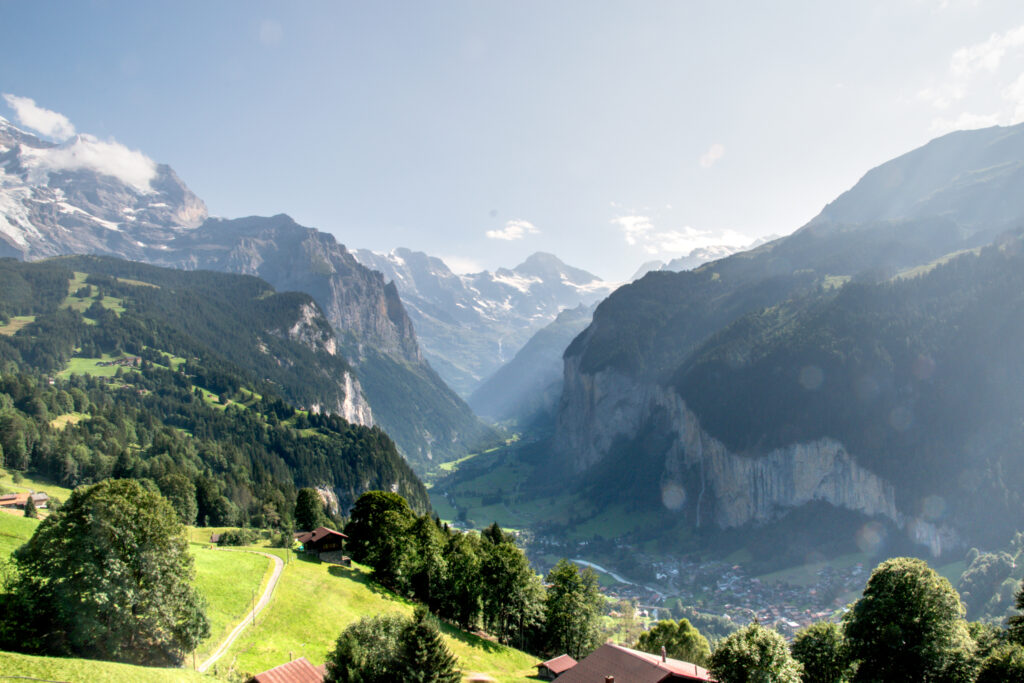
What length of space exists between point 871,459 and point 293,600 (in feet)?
627

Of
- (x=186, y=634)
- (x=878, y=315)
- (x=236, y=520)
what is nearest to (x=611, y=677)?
(x=186, y=634)

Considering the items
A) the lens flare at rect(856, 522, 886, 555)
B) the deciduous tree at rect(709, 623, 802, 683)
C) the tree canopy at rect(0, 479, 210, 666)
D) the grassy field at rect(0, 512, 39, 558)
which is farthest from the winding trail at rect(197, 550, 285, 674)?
the lens flare at rect(856, 522, 886, 555)

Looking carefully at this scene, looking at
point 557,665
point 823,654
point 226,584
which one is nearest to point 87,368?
point 226,584

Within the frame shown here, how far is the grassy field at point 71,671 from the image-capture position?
70.9ft

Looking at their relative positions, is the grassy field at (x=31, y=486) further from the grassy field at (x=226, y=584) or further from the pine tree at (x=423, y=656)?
the pine tree at (x=423, y=656)

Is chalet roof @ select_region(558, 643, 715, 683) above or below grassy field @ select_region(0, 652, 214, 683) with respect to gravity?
below

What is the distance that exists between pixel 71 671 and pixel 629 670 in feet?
104

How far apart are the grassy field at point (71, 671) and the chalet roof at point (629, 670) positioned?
24974 millimetres

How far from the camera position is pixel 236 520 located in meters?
101

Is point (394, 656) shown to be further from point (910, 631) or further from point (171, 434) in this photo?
point (171, 434)

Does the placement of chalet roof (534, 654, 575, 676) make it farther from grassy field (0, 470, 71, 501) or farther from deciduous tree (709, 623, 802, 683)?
grassy field (0, 470, 71, 501)

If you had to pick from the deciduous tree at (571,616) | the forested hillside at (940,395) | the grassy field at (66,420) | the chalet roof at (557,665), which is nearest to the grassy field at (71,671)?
the chalet roof at (557,665)

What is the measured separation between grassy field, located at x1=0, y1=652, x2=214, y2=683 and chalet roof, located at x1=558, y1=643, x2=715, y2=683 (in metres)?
25.0

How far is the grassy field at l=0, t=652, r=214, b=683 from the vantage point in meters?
21.6
